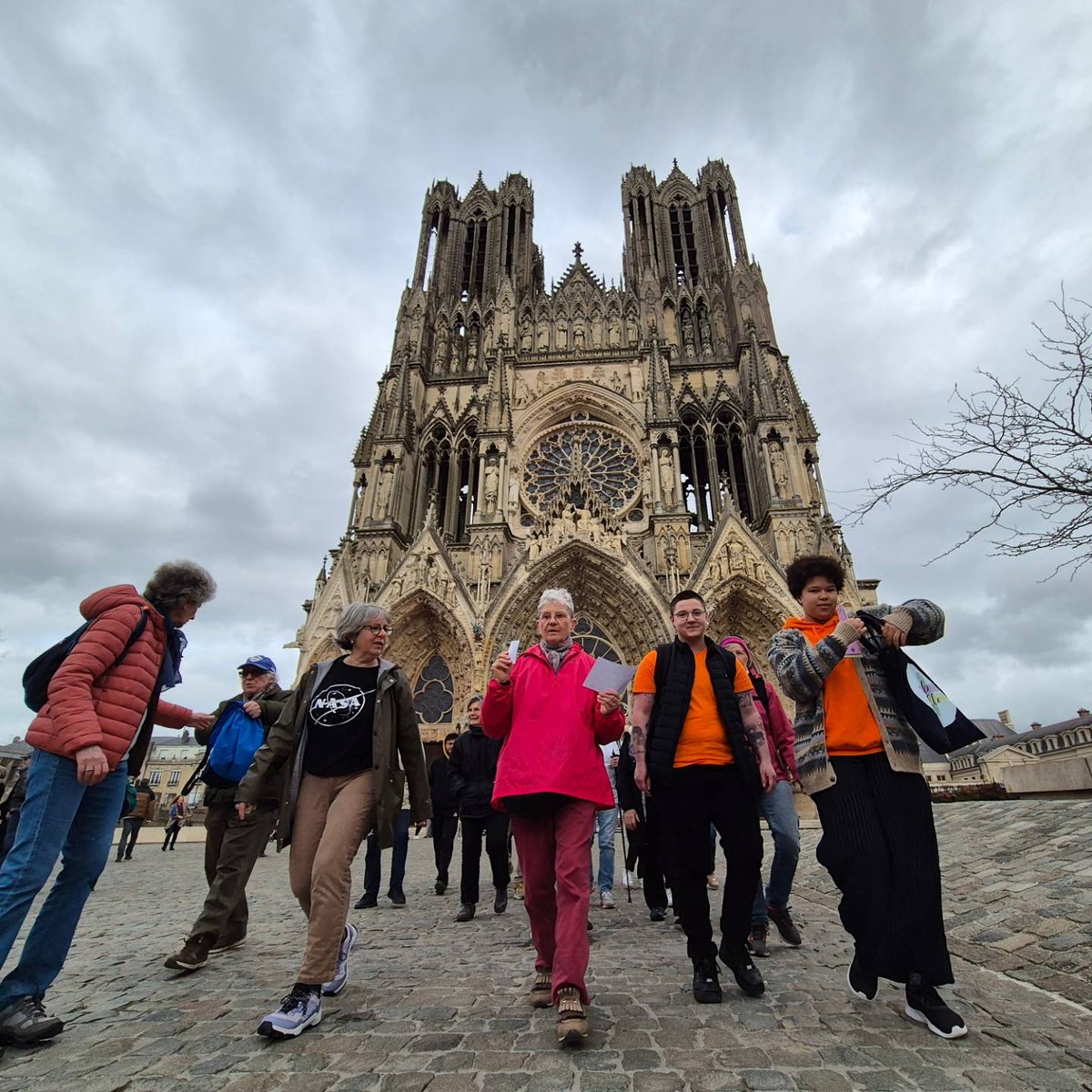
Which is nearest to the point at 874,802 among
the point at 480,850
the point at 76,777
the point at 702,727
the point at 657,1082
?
the point at 702,727

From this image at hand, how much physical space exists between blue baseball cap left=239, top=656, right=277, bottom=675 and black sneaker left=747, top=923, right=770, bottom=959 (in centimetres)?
345

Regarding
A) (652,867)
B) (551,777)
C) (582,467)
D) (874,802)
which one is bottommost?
(652,867)

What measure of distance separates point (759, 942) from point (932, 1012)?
4.80 feet

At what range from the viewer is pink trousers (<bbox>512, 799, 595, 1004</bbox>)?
7.47 ft

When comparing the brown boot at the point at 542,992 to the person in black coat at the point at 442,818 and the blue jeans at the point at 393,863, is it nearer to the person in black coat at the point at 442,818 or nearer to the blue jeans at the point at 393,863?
the blue jeans at the point at 393,863

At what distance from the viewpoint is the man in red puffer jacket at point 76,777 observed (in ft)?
7.44

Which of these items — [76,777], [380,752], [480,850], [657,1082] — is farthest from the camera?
[480,850]

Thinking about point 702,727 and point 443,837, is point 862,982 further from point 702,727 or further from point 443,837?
point 443,837

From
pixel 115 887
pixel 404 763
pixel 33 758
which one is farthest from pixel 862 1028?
pixel 115 887

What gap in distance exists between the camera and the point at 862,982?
2.48 m

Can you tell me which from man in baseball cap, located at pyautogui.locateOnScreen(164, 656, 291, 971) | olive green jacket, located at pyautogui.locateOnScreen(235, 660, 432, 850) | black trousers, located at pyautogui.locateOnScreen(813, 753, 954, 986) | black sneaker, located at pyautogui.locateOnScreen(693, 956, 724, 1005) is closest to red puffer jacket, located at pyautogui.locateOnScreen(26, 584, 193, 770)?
olive green jacket, located at pyautogui.locateOnScreen(235, 660, 432, 850)

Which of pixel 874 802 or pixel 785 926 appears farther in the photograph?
pixel 785 926

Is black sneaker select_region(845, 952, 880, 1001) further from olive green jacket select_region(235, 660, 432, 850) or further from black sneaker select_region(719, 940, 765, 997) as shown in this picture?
olive green jacket select_region(235, 660, 432, 850)

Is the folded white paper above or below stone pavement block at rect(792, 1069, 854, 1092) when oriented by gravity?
above
